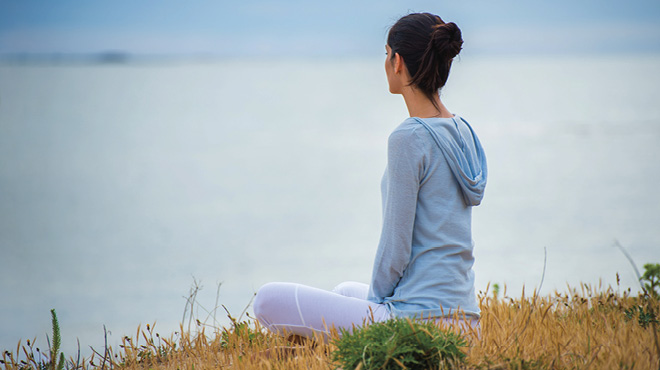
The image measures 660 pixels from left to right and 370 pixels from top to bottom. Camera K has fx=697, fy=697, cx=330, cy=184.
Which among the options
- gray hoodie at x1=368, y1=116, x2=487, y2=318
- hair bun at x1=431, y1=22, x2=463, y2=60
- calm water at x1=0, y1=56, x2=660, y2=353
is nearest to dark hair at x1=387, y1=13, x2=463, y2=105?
hair bun at x1=431, y1=22, x2=463, y2=60

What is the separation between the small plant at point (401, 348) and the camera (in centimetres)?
215

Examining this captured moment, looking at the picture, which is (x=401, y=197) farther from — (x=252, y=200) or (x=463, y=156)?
(x=252, y=200)

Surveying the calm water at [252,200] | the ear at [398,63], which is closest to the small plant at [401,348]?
the ear at [398,63]

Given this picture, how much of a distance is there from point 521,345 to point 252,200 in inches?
228

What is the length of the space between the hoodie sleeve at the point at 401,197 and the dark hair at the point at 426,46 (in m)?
0.27

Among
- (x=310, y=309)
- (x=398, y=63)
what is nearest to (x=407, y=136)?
(x=398, y=63)

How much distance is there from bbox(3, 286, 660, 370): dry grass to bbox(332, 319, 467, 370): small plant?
0.11m

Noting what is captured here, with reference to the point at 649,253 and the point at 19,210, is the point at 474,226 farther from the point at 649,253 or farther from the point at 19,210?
the point at 19,210

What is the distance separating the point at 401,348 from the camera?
84.8 inches

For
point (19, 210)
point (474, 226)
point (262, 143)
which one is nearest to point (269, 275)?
point (474, 226)

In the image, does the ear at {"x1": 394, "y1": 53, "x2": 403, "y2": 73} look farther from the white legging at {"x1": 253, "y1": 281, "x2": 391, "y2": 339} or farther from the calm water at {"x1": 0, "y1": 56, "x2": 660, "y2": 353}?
the calm water at {"x1": 0, "y1": 56, "x2": 660, "y2": 353}

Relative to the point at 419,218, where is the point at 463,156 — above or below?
above

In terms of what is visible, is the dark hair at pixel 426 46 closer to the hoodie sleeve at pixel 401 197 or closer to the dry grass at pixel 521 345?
the hoodie sleeve at pixel 401 197

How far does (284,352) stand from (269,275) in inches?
116
